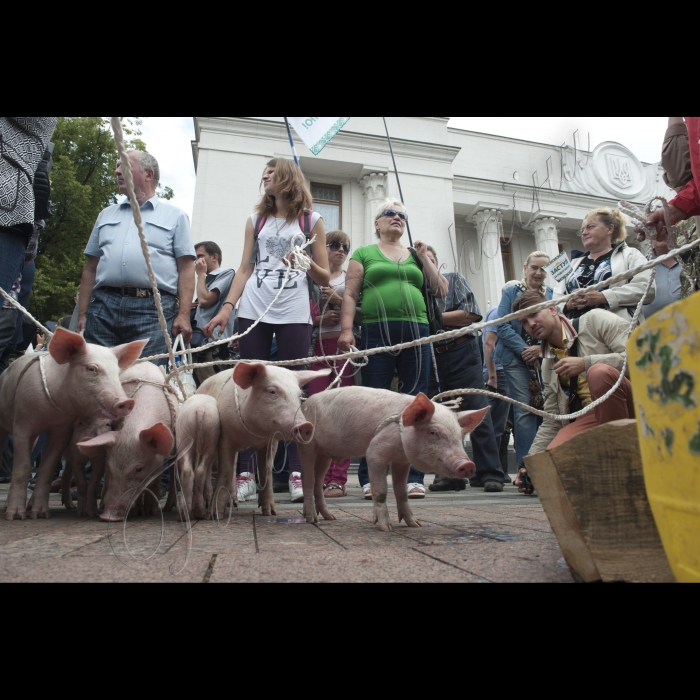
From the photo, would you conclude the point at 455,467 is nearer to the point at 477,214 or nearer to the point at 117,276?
the point at 117,276

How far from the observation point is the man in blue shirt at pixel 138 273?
3.79m

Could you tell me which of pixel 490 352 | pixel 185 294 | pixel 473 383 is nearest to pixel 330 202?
pixel 490 352

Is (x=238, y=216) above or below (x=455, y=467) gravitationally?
above

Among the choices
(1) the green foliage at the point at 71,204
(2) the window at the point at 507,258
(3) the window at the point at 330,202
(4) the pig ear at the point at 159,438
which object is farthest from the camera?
(2) the window at the point at 507,258

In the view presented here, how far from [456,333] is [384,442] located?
0.67 metres

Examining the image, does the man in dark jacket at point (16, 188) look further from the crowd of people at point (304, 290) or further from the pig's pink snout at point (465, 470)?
the pig's pink snout at point (465, 470)

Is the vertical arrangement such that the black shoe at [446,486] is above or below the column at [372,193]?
below

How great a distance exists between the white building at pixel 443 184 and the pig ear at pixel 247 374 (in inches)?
490

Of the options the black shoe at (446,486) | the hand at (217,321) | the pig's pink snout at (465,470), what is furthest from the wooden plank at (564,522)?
the black shoe at (446,486)

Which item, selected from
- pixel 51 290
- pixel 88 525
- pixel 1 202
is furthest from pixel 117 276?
pixel 51 290

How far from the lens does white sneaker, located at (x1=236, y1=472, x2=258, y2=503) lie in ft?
15.0

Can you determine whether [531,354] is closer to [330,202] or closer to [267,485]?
[267,485]

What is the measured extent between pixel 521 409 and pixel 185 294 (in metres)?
3.47

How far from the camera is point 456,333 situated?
2602mm
